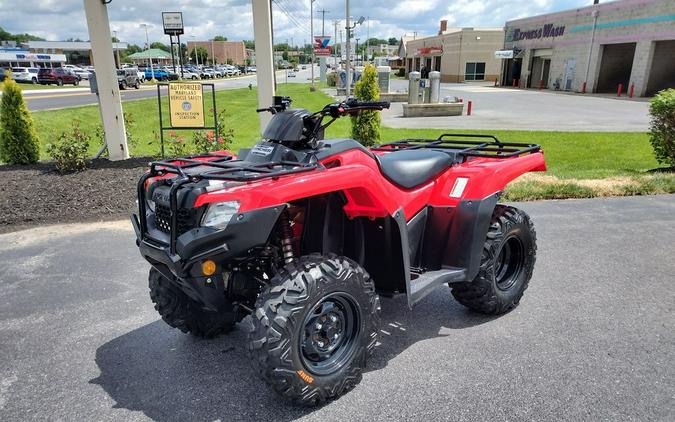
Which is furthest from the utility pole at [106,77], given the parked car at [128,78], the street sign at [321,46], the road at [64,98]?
the street sign at [321,46]

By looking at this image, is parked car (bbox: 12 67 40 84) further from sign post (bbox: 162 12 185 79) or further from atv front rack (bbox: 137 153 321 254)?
atv front rack (bbox: 137 153 321 254)

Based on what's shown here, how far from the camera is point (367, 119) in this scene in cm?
1197

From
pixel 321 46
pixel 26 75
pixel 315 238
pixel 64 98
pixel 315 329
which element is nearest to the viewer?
pixel 315 329

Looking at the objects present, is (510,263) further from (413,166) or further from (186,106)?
(186,106)

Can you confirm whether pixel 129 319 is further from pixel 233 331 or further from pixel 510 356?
pixel 510 356

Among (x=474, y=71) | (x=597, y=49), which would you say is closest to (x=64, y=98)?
(x=597, y=49)

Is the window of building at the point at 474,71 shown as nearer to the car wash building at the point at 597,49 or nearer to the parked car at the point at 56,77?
the car wash building at the point at 597,49

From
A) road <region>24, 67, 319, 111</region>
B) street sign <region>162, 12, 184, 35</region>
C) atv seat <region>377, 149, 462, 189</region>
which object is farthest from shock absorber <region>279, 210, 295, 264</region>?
road <region>24, 67, 319, 111</region>

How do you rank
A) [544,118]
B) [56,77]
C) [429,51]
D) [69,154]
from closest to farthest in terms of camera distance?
[69,154] < [544,118] < [56,77] < [429,51]

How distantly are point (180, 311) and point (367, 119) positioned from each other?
924cm

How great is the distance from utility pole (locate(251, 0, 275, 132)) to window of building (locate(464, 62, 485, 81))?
50.5 metres

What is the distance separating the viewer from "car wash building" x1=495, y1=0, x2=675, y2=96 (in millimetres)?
30562

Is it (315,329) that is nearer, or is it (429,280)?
(315,329)

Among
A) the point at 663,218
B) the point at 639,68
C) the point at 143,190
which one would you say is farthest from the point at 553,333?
the point at 639,68
